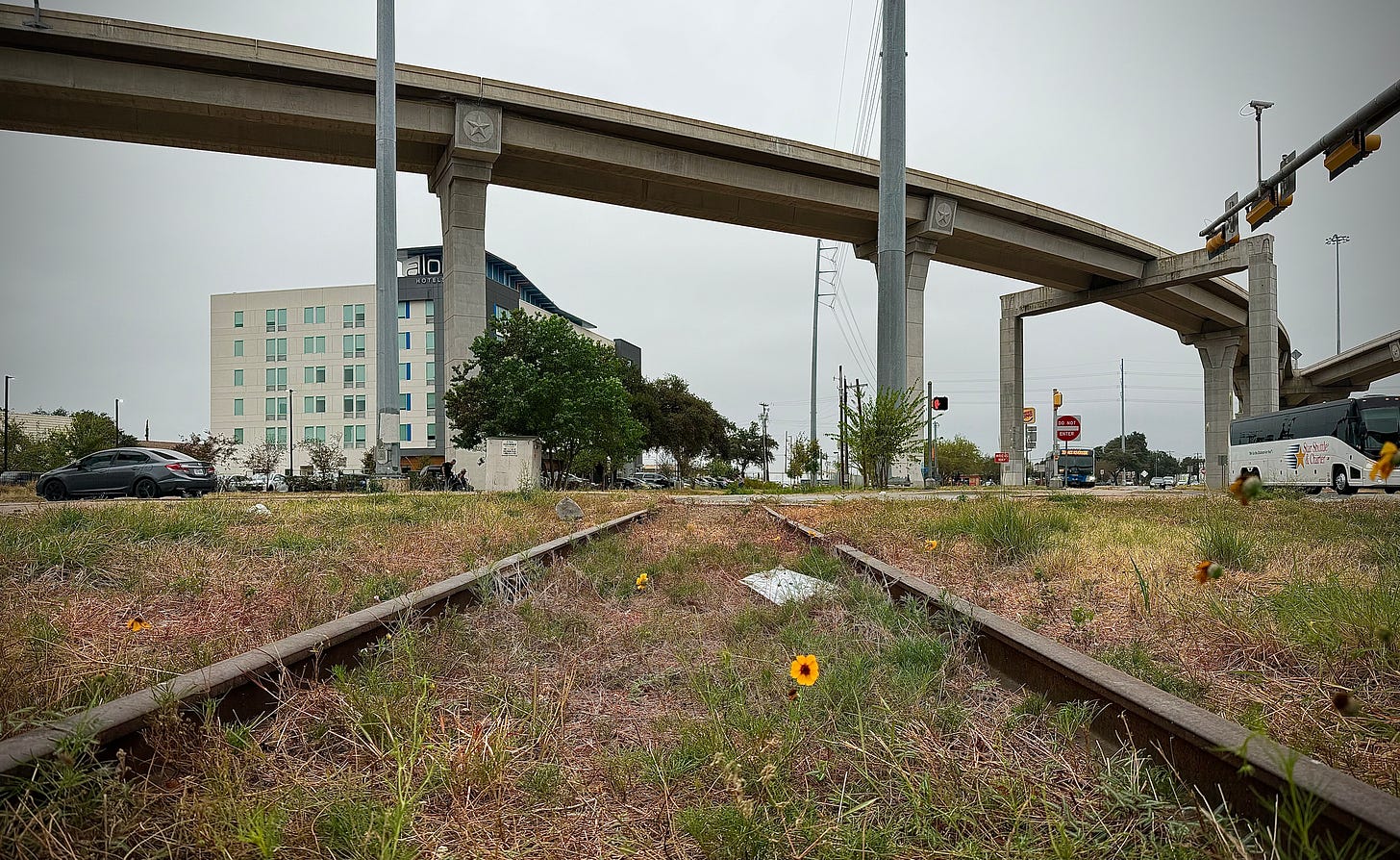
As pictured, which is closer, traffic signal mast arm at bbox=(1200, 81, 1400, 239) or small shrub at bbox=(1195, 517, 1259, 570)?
small shrub at bbox=(1195, 517, 1259, 570)

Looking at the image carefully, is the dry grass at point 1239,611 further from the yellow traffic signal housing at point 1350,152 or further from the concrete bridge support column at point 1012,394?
the concrete bridge support column at point 1012,394

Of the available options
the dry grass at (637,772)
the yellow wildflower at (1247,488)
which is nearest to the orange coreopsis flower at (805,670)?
the dry grass at (637,772)

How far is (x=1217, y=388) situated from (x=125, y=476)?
6129 cm

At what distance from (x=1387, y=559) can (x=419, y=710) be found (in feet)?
18.7

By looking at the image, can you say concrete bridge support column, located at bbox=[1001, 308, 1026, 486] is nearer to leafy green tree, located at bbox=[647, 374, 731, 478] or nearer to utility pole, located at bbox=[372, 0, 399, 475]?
leafy green tree, located at bbox=[647, 374, 731, 478]

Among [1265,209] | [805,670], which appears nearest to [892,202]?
[1265,209]

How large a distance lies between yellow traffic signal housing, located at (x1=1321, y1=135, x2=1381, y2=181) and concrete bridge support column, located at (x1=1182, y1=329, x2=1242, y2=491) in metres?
38.6

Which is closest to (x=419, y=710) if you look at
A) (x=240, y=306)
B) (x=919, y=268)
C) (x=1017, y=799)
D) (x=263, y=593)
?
(x=1017, y=799)

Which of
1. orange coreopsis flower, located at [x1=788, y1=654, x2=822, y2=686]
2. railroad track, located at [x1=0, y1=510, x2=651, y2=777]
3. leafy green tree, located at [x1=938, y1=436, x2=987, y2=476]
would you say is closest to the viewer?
railroad track, located at [x1=0, y1=510, x2=651, y2=777]

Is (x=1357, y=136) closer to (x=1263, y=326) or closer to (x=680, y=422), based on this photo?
(x=1263, y=326)

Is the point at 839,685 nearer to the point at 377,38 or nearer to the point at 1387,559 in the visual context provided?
the point at 1387,559

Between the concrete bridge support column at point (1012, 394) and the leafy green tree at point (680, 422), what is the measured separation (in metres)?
24.3

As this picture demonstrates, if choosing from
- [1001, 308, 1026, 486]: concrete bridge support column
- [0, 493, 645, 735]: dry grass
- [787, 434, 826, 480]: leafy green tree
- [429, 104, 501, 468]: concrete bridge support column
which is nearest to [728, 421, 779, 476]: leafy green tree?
[787, 434, 826, 480]: leafy green tree

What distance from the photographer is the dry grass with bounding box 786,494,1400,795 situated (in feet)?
7.29
